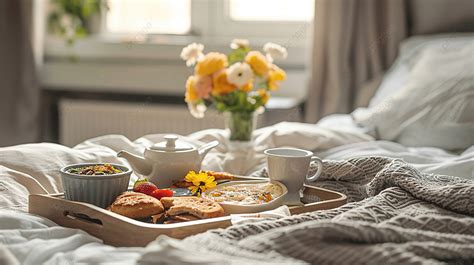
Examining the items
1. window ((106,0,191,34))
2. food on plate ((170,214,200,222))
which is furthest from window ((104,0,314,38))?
food on plate ((170,214,200,222))

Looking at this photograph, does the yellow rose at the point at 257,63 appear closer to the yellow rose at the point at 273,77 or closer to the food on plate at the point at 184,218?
the yellow rose at the point at 273,77

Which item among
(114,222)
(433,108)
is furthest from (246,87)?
(114,222)

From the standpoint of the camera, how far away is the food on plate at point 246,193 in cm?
127

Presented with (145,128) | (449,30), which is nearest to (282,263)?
(449,30)

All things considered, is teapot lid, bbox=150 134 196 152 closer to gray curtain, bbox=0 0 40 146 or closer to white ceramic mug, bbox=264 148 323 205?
white ceramic mug, bbox=264 148 323 205

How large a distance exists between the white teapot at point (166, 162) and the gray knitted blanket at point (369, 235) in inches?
13.6

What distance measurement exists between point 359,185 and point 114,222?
539 mm

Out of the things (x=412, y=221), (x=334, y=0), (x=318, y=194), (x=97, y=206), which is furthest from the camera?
(x=334, y=0)

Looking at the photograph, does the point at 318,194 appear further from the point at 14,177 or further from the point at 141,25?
the point at 141,25

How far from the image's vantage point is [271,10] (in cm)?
328

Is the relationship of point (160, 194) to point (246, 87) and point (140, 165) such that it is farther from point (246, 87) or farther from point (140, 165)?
point (246, 87)

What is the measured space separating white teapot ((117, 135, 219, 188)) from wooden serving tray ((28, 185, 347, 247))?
0.58 feet

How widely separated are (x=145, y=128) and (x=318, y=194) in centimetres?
197

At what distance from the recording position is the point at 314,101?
2.94m
